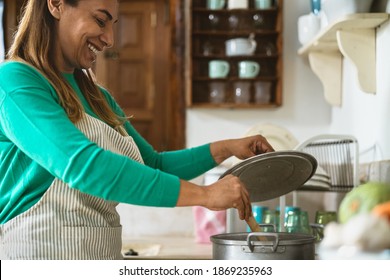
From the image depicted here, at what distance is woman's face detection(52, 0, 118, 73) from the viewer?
2.88 feet

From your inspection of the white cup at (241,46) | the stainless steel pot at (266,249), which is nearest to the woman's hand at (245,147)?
the stainless steel pot at (266,249)

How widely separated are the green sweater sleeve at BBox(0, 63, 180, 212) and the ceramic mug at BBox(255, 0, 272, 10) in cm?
133

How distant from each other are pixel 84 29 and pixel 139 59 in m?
1.78

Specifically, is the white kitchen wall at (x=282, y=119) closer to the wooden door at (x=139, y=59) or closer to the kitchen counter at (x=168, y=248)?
the kitchen counter at (x=168, y=248)

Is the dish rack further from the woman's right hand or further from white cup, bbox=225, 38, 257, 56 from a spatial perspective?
the woman's right hand

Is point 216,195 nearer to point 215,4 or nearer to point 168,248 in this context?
point 168,248

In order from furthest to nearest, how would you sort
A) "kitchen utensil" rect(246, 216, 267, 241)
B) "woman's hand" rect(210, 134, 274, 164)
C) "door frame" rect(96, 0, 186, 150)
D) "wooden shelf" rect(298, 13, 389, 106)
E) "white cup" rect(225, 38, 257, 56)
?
1. "door frame" rect(96, 0, 186, 150)
2. "white cup" rect(225, 38, 257, 56)
3. "wooden shelf" rect(298, 13, 389, 106)
4. "woman's hand" rect(210, 134, 274, 164)
5. "kitchen utensil" rect(246, 216, 267, 241)

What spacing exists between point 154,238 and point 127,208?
12 cm

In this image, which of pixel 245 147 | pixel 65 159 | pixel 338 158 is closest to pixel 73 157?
pixel 65 159

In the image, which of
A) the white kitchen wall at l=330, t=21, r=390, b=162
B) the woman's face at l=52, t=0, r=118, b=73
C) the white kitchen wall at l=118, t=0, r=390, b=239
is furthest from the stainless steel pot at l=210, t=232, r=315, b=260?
the white kitchen wall at l=118, t=0, r=390, b=239

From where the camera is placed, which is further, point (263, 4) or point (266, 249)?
point (263, 4)

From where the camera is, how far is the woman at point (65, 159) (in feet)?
2.50

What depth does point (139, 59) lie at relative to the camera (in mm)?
2654
